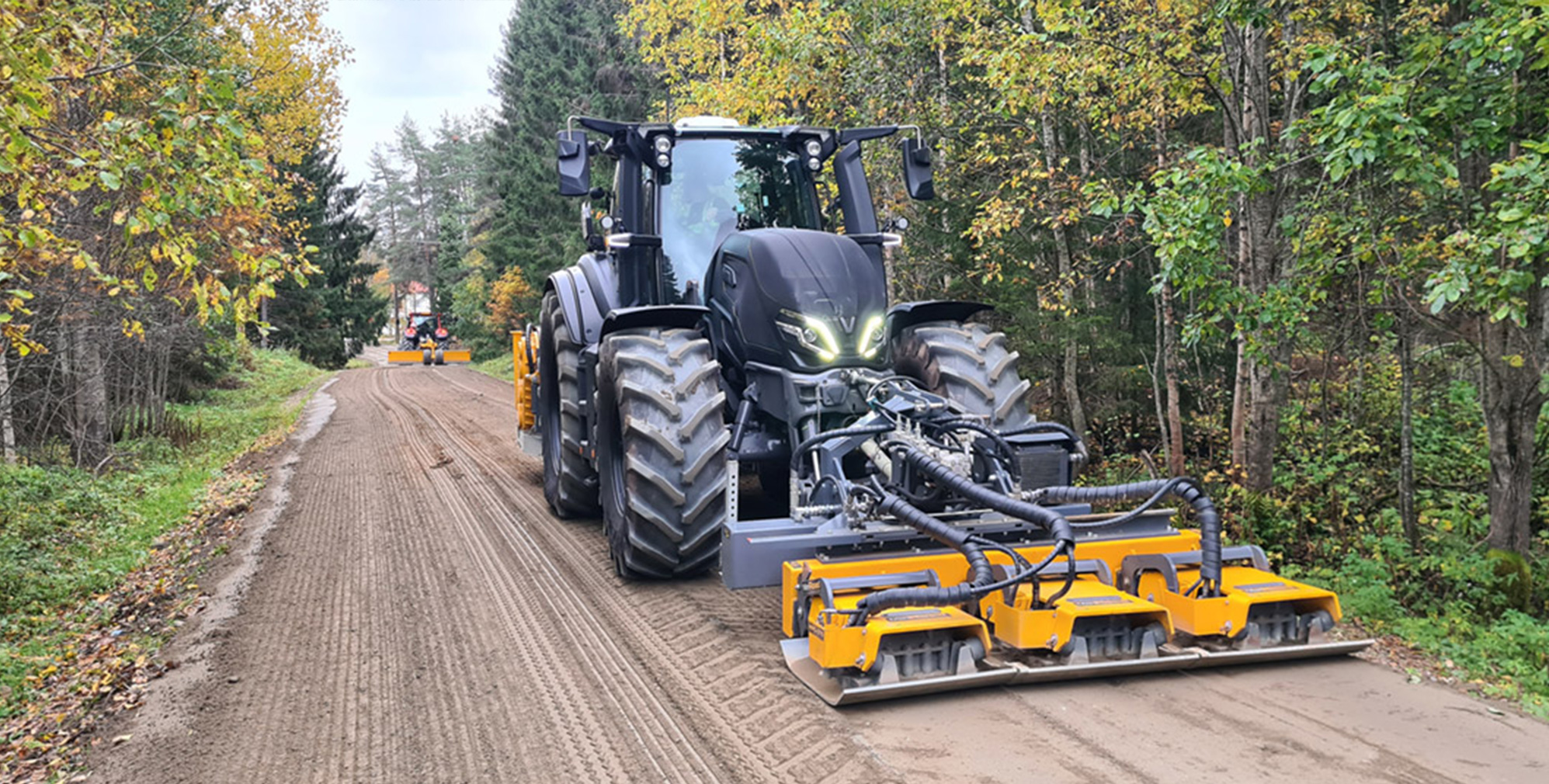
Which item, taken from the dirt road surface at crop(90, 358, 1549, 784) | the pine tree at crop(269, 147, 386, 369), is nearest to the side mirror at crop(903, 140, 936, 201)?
the dirt road surface at crop(90, 358, 1549, 784)

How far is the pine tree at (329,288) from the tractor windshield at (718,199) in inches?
1073

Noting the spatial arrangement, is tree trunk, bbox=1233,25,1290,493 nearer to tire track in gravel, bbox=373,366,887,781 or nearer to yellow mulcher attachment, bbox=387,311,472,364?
tire track in gravel, bbox=373,366,887,781

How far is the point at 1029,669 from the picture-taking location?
12.6ft

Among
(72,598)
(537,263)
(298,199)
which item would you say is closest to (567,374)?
(72,598)

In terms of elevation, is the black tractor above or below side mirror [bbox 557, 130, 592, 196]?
below

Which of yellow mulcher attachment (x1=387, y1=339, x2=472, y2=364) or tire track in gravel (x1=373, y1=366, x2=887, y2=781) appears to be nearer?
tire track in gravel (x1=373, y1=366, x2=887, y2=781)

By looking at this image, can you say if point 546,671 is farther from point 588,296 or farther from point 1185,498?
point 588,296

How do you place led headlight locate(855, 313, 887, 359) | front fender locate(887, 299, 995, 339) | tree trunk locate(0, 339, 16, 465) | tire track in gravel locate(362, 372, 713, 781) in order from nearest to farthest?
tire track in gravel locate(362, 372, 713, 781) < led headlight locate(855, 313, 887, 359) < front fender locate(887, 299, 995, 339) < tree trunk locate(0, 339, 16, 465)

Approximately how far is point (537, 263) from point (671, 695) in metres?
25.6

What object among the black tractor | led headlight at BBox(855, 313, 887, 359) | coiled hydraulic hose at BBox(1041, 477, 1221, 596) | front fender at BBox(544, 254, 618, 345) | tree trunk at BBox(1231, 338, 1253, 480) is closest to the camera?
coiled hydraulic hose at BBox(1041, 477, 1221, 596)

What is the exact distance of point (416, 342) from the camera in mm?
37219

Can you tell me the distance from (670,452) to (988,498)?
1.75 meters

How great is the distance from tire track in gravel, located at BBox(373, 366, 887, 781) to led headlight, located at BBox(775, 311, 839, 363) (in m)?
1.42

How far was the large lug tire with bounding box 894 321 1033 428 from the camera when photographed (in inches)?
220
